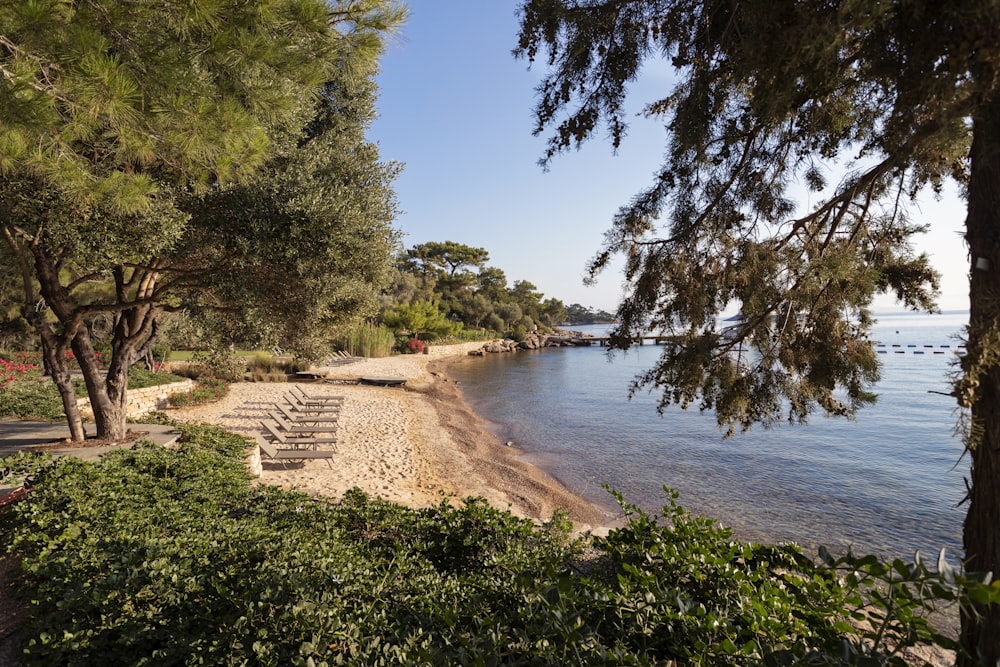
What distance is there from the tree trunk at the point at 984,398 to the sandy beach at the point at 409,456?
3273mm

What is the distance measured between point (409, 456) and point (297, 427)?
2.54 meters

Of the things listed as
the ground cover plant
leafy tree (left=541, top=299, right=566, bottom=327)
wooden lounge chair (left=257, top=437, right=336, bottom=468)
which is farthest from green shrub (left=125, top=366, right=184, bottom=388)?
leafy tree (left=541, top=299, right=566, bottom=327)

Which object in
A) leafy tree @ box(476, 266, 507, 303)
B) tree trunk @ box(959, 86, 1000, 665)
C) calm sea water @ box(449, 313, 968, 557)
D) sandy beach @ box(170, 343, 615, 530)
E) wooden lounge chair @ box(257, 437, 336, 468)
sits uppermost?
leafy tree @ box(476, 266, 507, 303)

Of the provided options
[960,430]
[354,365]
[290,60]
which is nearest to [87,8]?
[290,60]

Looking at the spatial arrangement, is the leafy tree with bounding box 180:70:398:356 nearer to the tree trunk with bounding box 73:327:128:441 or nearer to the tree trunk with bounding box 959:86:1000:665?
the tree trunk with bounding box 73:327:128:441

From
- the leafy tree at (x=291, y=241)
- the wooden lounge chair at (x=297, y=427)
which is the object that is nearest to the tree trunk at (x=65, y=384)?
the leafy tree at (x=291, y=241)

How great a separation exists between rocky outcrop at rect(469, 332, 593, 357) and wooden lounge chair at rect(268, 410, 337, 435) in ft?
107

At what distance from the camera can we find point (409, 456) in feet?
35.6

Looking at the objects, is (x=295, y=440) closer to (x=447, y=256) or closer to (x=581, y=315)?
(x=447, y=256)

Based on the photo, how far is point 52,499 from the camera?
4023 mm

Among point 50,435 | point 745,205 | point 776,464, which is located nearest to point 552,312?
point 776,464

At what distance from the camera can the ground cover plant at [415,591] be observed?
1.83m

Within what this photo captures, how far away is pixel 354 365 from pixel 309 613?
974 inches

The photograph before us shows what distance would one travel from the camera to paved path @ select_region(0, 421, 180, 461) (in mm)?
7039
